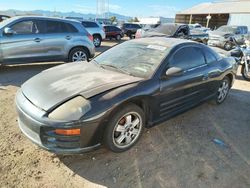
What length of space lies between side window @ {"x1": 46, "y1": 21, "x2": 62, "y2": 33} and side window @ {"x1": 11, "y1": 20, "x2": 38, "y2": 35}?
1.42 ft

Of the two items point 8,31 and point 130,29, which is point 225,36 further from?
point 8,31

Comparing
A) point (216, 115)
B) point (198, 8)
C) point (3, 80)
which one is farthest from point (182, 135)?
point (198, 8)

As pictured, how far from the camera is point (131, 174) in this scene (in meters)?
2.78

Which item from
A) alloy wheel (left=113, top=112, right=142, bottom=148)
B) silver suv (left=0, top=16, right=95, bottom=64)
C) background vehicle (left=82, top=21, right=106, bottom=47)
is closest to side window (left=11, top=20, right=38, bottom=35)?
silver suv (left=0, top=16, right=95, bottom=64)

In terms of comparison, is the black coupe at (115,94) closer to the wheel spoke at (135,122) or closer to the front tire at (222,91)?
the wheel spoke at (135,122)

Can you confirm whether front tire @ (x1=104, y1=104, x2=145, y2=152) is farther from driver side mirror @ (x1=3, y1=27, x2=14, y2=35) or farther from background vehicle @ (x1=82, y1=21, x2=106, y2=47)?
background vehicle @ (x1=82, y1=21, x2=106, y2=47)

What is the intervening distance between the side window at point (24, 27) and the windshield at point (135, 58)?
12.9 ft

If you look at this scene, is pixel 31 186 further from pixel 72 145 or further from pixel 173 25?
pixel 173 25

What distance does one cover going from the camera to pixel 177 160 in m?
3.09

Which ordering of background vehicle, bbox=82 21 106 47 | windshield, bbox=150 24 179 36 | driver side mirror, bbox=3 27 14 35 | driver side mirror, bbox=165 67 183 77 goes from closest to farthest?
driver side mirror, bbox=165 67 183 77 → driver side mirror, bbox=3 27 14 35 → windshield, bbox=150 24 179 36 → background vehicle, bbox=82 21 106 47

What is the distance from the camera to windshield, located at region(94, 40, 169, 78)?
3.42 metres

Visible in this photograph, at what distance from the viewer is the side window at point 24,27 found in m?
6.79

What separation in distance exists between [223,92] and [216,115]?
855 mm

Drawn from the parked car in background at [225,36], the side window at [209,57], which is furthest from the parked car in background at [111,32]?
the side window at [209,57]
